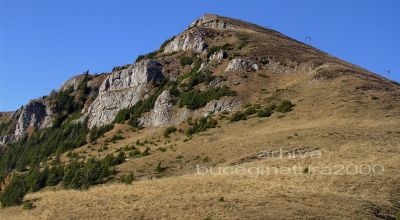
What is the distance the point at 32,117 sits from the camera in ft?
345

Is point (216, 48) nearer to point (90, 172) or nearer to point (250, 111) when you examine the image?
point (250, 111)

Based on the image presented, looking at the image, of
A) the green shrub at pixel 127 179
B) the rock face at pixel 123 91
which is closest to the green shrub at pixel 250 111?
the green shrub at pixel 127 179

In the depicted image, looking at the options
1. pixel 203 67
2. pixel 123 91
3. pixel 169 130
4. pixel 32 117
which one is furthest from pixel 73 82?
pixel 169 130

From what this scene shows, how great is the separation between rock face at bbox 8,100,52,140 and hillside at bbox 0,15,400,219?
27cm

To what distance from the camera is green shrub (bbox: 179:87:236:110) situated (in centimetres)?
7069

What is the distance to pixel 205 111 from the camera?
226ft

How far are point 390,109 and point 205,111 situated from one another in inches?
923

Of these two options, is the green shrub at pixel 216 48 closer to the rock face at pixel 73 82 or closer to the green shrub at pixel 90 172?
the rock face at pixel 73 82

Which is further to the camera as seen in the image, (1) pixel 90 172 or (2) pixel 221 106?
(2) pixel 221 106

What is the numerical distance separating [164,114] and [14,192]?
25.4 m

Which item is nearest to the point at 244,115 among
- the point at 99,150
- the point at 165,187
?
the point at 99,150

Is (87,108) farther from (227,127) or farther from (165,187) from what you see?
(165,187)

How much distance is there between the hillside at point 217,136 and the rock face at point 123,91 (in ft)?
0.79

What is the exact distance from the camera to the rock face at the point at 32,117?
10338 centimetres
